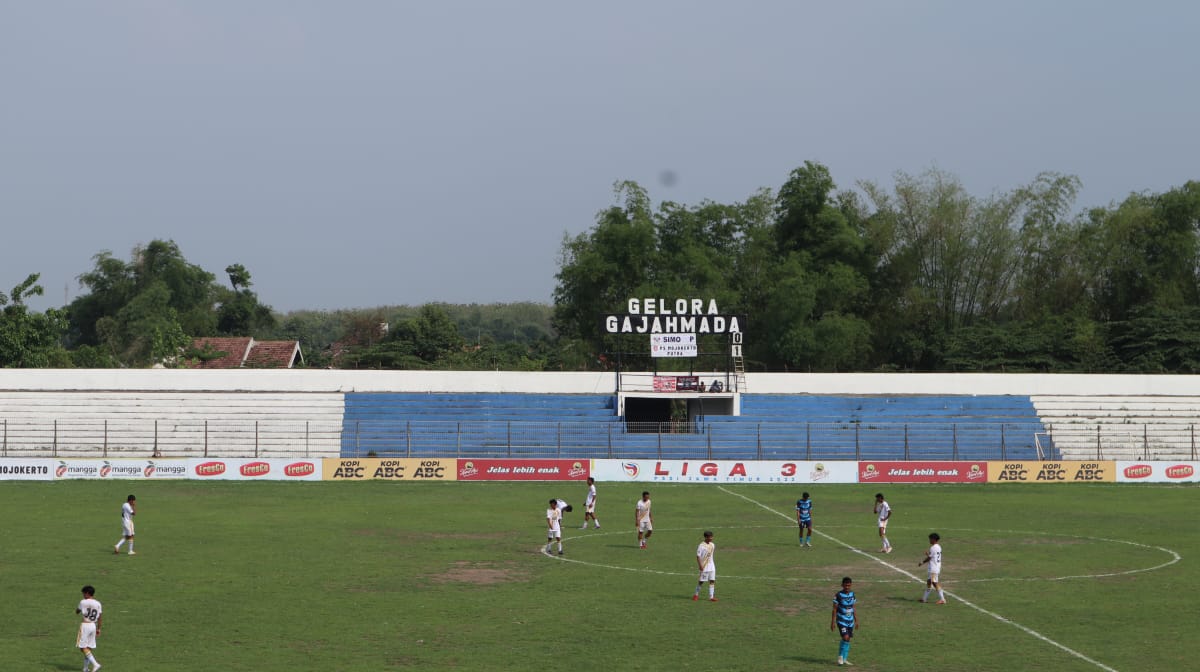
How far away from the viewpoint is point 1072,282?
111438 millimetres

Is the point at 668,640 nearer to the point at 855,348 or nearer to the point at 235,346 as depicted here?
the point at 855,348

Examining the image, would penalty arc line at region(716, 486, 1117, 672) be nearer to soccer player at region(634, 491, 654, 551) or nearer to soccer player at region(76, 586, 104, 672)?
soccer player at region(634, 491, 654, 551)

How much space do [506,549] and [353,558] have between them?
5205 mm

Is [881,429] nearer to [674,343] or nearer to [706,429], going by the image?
[706,429]

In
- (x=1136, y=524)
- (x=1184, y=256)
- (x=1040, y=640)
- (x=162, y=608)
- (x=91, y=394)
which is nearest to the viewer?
(x=1040, y=640)

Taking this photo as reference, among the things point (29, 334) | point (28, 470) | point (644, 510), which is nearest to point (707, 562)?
point (644, 510)

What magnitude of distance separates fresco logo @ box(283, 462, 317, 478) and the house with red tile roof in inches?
2130

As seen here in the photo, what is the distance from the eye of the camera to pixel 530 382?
8581cm

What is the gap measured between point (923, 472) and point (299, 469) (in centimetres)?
3522

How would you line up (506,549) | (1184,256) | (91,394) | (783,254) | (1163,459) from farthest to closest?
(783,254) < (1184,256) < (91,394) < (1163,459) < (506,549)

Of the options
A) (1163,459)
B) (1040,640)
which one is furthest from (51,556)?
(1163,459)

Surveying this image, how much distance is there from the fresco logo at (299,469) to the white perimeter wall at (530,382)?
1906 cm

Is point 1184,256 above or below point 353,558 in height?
above

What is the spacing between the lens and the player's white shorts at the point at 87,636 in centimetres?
2172
